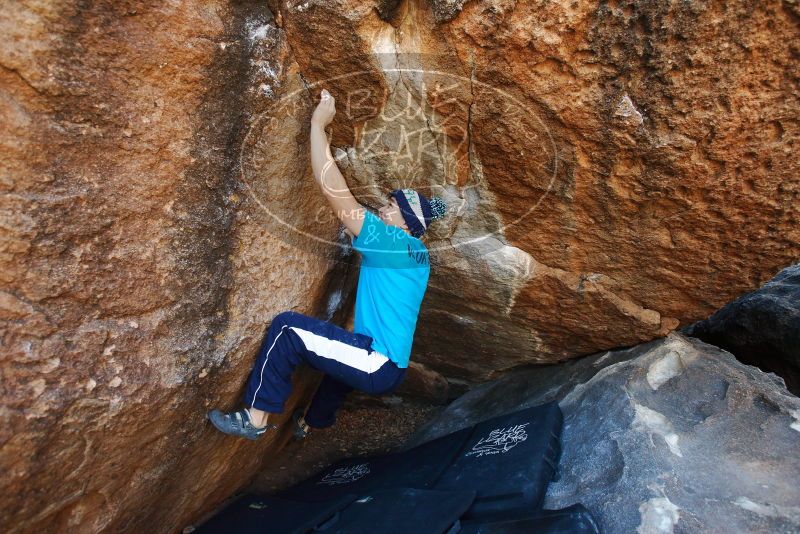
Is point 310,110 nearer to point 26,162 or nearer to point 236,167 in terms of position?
point 236,167

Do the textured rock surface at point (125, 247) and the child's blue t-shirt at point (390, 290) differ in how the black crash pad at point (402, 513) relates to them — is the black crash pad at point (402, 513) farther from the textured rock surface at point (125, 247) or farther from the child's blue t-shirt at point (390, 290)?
the textured rock surface at point (125, 247)

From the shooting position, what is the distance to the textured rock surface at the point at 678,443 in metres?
1.71

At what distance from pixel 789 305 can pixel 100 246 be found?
9.98 ft

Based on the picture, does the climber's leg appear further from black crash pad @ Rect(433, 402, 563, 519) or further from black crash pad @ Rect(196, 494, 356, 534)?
black crash pad @ Rect(433, 402, 563, 519)

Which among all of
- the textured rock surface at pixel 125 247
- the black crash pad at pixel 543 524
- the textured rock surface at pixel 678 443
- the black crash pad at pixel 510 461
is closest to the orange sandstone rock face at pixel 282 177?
the textured rock surface at pixel 125 247

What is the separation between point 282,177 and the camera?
2.07 m

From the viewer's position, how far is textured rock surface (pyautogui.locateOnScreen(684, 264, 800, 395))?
2.88 m

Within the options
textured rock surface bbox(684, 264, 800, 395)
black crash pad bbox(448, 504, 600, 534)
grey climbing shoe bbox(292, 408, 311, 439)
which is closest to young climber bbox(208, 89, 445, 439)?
grey climbing shoe bbox(292, 408, 311, 439)

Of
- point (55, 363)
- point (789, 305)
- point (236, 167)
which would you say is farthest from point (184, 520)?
point (789, 305)

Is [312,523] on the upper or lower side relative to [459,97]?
lower

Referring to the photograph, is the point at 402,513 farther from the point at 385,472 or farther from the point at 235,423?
the point at 235,423

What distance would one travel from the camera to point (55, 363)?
1.58m

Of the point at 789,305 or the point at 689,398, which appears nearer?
the point at 689,398

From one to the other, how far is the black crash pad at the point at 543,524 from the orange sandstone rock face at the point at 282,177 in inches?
36.8
